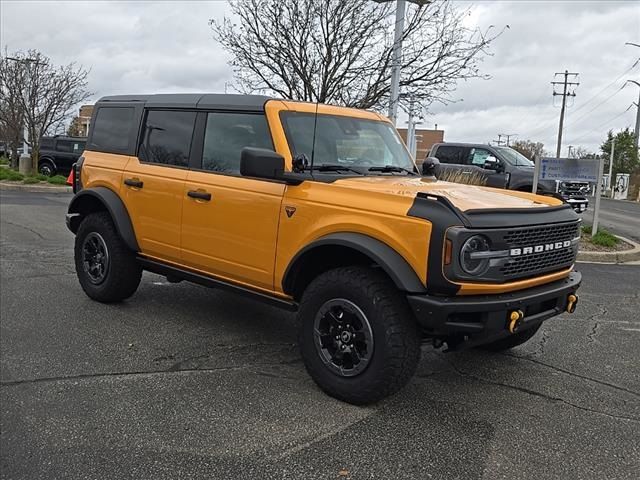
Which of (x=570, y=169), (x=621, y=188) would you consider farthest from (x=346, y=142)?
(x=621, y=188)

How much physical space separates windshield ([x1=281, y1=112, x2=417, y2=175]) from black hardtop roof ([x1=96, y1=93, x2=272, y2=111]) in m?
0.31

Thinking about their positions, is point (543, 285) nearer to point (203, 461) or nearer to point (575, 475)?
point (575, 475)

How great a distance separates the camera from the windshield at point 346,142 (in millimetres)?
4465

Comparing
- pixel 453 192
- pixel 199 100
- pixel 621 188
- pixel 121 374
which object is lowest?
pixel 121 374

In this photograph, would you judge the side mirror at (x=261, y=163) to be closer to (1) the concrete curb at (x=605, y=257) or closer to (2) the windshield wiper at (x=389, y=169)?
(2) the windshield wiper at (x=389, y=169)

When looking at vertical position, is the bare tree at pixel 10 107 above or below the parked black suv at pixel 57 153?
above

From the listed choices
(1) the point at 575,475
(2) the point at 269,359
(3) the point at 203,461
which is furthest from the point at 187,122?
(1) the point at 575,475

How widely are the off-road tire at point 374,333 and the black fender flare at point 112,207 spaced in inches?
88.4

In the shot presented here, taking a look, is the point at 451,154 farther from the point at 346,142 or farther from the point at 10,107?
the point at 10,107

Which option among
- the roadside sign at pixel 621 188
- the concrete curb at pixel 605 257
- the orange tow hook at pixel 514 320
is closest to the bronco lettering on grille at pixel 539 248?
the orange tow hook at pixel 514 320

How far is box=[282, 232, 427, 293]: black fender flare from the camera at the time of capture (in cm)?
341

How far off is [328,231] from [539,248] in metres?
1.30

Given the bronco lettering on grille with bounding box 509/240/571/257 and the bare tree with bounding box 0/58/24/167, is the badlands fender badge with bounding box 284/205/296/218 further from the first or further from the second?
the bare tree with bounding box 0/58/24/167

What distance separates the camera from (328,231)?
3.84 metres
